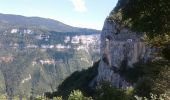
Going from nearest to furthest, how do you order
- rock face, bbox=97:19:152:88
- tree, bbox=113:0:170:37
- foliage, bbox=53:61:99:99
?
tree, bbox=113:0:170:37 < rock face, bbox=97:19:152:88 < foliage, bbox=53:61:99:99

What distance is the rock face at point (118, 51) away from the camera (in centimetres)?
8475

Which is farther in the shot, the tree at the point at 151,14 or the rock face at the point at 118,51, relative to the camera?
the rock face at the point at 118,51

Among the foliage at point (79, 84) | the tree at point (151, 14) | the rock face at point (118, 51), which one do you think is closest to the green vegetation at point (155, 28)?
the tree at point (151, 14)

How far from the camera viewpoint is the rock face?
84.8m

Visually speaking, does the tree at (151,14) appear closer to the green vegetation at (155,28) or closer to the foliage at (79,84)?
the green vegetation at (155,28)

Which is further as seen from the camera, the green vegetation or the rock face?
the rock face

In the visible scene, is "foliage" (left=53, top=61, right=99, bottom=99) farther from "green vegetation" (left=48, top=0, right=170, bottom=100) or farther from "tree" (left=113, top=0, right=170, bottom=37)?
"tree" (left=113, top=0, right=170, bottom=37)

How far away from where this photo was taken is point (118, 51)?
315ft

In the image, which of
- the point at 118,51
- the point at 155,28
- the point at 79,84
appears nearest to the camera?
the point at 155,28

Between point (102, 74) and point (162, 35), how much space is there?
85810mm

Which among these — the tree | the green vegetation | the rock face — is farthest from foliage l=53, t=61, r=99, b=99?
the tree

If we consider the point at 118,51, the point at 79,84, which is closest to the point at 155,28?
the point at 118,51

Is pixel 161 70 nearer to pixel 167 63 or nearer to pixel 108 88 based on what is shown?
pixel 167 63

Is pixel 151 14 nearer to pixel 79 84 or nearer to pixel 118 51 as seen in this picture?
pixel 118 51
